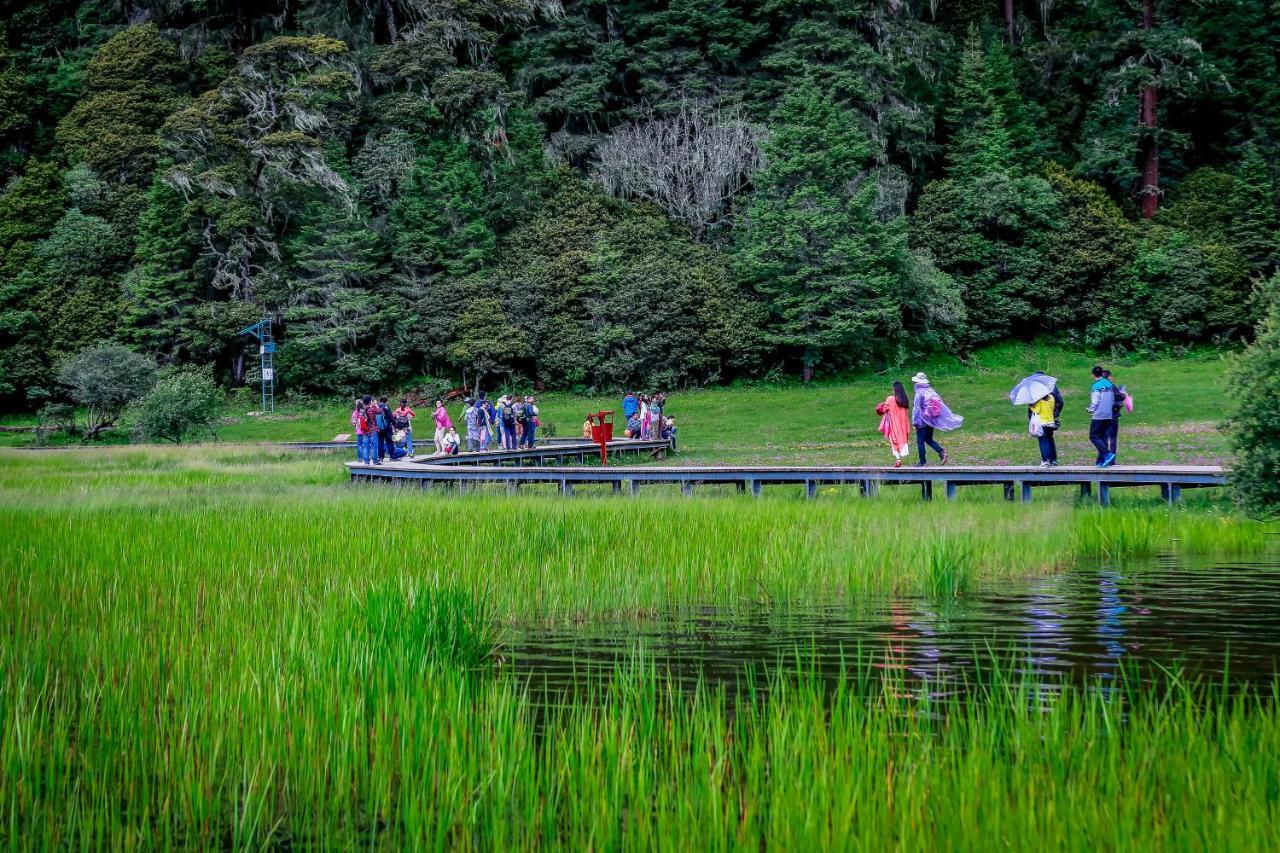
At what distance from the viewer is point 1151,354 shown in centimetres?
4419

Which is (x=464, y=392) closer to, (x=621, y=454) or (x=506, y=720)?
(x=621, y=454)

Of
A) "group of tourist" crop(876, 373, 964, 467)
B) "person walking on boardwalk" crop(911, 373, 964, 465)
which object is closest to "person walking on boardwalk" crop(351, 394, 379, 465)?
"group of tourist" crop(876, 373, 964, 467)

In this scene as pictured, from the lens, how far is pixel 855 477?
647 inches

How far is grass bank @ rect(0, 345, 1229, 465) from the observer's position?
23.9 meters

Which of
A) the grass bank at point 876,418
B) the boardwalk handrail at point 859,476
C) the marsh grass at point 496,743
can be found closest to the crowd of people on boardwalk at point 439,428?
the boardwalk handrail at point 859,476

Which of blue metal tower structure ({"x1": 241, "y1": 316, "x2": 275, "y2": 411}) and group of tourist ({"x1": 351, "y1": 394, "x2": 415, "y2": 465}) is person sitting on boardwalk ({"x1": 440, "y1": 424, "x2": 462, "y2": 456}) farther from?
blue metal tower structure ({"x1": 241, "y1": 316, "x2": 275, "y2": 411})

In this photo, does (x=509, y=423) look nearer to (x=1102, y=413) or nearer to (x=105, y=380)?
(x=1102, y=413)

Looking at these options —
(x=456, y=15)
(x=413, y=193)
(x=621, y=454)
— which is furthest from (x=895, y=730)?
(x=456, y=15)

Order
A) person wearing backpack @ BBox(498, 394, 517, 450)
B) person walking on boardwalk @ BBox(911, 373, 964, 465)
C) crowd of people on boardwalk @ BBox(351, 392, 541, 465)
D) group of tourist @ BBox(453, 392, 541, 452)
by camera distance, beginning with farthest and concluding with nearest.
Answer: person wearing backpack @ BBox(498, 394, 517, 450) → group of tourist @ BBox(453, 392, 541, 452) → crowd of people on boardwalk @ BBox(351, 392, 541, 465) → person walking on boardwalk @ BBox(911, 373, 964, 465)

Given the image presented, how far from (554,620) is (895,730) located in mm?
3560

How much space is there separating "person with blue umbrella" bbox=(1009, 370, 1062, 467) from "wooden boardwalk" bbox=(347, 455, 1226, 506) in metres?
0.66

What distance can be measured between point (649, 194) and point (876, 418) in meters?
20.4

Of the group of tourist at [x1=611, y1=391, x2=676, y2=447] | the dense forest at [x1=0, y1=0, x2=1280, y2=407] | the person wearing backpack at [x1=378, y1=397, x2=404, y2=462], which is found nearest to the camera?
the person wearing backpack at [x1=378, y1=397, x2=404, y2=462]

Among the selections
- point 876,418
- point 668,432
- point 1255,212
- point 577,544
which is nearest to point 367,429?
point 668,432
